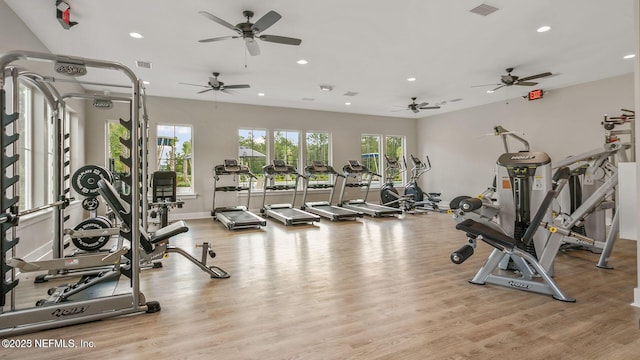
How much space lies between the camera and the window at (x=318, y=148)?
9.93 m

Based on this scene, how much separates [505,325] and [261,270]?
2541 millimetres

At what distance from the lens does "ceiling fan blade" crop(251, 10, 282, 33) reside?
338 centimetres

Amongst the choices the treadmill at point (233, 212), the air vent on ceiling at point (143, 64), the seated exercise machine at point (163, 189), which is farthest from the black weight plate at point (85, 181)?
the treadmill at point (233, 212)

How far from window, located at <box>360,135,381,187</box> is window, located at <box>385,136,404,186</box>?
38 cm

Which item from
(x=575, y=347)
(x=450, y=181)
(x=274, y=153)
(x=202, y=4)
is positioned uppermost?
(x=202, y=4)

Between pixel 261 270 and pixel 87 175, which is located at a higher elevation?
pixel 87 175

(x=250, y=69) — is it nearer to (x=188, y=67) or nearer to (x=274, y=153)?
(x=188, y=67)

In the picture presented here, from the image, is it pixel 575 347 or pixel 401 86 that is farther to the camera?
pixel 401 86

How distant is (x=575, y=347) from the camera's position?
2.12m

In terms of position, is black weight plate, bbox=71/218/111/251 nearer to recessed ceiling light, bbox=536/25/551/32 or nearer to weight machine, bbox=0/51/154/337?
weight machine, bbox=0/51/154/337

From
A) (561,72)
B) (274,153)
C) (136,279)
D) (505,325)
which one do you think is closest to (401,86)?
(561,72)

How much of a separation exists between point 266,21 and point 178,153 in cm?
577

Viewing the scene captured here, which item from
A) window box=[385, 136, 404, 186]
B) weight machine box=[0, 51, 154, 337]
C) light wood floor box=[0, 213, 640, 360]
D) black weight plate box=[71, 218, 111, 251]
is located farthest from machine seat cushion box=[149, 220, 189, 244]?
window box=[385, 136, 404, 186]

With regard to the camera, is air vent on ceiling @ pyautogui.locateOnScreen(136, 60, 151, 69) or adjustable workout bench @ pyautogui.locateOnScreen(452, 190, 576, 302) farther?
air vent on ceiling @ pyautogui.locateOnScreen(136, 60, 151, 69)
